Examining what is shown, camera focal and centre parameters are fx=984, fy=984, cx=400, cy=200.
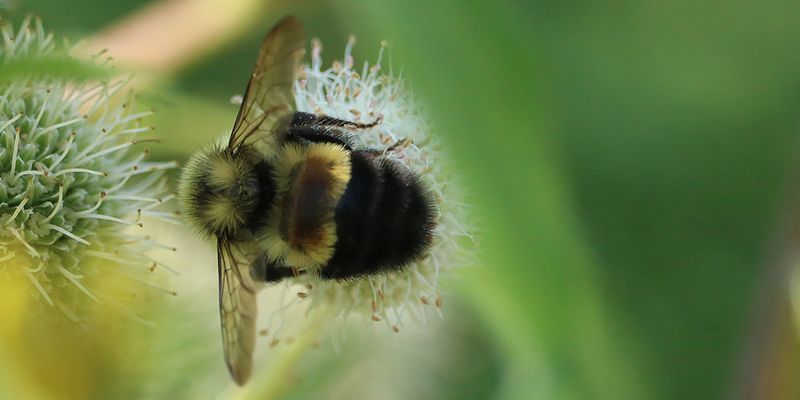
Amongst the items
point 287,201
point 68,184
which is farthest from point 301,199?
point 68,184

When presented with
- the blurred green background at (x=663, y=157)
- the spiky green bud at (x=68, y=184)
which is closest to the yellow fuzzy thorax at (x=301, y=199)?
the spiky green bud at (x=68, y=184)

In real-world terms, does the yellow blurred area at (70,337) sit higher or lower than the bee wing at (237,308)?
lower

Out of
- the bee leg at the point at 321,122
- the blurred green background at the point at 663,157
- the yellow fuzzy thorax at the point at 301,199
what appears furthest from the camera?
the blurred green background at the point at 663,157

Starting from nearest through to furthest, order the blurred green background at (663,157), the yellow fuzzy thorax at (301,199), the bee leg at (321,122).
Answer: the yellow fuzzy thorax at (301,199) → the bee leg at (321,122) → the blurred green background at (663,157)

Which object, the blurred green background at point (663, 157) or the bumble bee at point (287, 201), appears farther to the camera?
the blurred green background at point (663, 157)

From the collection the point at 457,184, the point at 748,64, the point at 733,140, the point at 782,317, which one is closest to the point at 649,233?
the point at 733,140

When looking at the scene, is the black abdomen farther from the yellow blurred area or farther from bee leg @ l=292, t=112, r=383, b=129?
the yellow blurred area

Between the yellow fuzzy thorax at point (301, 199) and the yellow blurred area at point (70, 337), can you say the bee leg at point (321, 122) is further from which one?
the yellow blurred area at point (70, 337)

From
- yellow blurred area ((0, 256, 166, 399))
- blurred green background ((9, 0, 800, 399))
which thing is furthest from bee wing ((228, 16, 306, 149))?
blurred green background ((9, 0, 800, 399))
